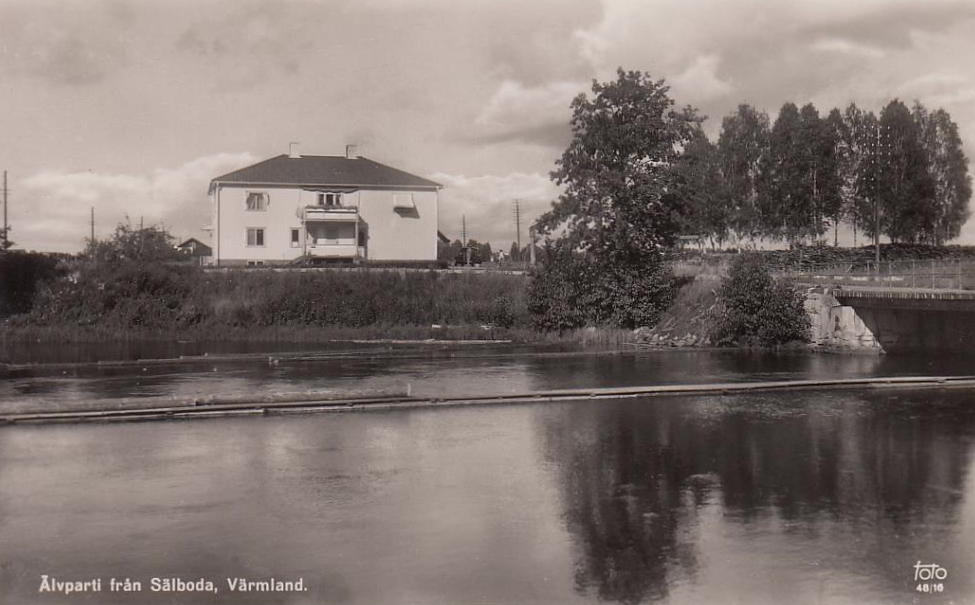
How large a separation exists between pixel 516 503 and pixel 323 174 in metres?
58.4

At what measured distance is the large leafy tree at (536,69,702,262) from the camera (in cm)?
4866

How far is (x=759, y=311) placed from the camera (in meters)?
44.1

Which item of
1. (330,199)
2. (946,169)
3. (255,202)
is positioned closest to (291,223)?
(255,202)

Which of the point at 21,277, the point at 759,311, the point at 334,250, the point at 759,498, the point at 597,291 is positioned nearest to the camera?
the point at 759,498

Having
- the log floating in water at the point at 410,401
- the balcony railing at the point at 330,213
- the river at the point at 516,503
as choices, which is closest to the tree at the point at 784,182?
the balcony railing at the point at 330,213

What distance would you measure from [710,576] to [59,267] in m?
54.2

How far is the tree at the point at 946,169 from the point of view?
226ft

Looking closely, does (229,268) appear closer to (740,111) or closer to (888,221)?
(740,111)

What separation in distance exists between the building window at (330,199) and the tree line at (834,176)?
27.0 meters

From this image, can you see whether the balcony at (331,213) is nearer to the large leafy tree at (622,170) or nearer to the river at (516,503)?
the large leafy tree at (622,170)

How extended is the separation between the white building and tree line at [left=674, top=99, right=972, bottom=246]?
22.0 meters

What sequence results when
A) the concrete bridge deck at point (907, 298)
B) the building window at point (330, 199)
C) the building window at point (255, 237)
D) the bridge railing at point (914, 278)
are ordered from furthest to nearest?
the building window at point (330, 199)
the building window at point (255, 237)
the bridge railing at point (914, 278)
the concrete bridge deck at point (907, 298)

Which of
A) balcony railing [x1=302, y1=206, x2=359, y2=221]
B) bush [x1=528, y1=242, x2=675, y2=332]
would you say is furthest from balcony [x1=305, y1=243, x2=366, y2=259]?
bush [x1=528, y1=242, x2=675, y2=332]

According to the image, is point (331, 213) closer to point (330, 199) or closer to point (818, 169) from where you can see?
point (330, 199)
